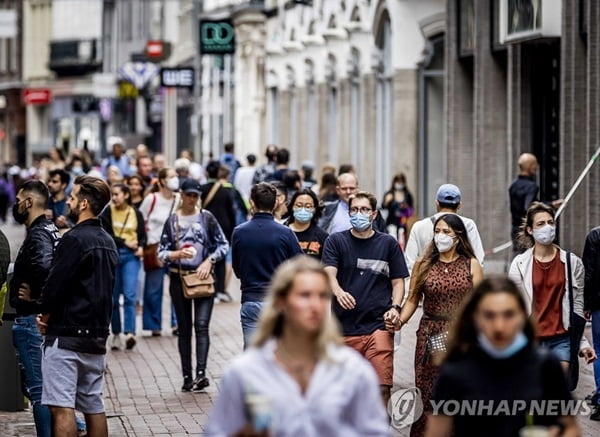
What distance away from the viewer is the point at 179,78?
119 ft

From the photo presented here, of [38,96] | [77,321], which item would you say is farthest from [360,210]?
[38,96]

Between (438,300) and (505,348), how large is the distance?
4493mm

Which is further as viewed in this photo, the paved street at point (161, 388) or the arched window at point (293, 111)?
the arched window at point (293, 111)

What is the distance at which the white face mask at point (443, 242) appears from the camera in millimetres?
11133

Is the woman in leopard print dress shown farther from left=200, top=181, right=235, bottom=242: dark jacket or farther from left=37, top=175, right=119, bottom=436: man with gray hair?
left=200, top=181, right=235, bottom=242: dark jacket

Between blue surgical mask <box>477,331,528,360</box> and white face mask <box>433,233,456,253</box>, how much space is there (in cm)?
441

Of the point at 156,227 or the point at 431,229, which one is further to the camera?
the point at 156,227

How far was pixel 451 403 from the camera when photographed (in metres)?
6.89

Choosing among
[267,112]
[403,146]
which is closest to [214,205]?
[403,146]

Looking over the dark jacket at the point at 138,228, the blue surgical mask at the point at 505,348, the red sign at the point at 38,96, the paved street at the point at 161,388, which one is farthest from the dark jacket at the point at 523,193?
the red sign at the point at 38,96

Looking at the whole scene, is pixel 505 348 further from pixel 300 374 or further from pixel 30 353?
pixel 30 353

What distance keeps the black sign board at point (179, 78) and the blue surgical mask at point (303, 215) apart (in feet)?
72.8

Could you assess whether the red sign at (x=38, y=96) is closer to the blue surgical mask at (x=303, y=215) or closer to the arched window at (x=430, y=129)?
the arched window at (x=430, y=129)

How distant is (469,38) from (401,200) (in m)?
2.76
